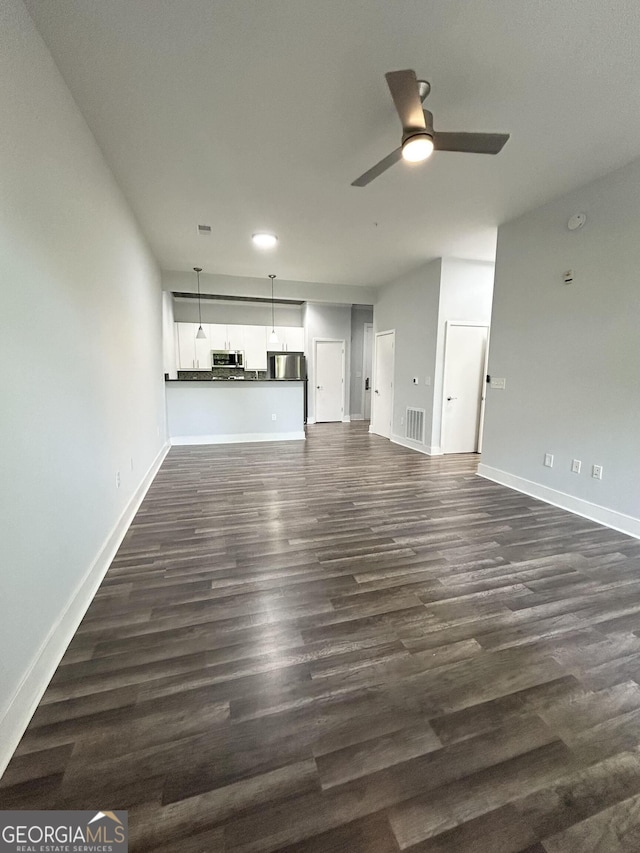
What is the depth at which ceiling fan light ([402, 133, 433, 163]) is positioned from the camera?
1834mm

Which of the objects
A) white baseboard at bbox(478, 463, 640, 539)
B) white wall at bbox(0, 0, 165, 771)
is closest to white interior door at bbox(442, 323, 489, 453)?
white baseboard at bbox(478, 463, 640, 539)

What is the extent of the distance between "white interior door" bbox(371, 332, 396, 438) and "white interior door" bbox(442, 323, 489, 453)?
1316mm

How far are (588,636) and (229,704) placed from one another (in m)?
1.71

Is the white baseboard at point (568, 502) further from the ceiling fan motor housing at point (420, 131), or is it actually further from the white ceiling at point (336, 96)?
the ceiling fan motor housing at point (420, 131)

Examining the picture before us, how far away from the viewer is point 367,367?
8672 mm

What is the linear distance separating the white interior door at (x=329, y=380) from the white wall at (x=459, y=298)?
3421 mm

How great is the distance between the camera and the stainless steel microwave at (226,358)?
7.39m

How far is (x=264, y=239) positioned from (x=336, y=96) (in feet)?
7.44

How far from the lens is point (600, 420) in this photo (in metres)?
2.91

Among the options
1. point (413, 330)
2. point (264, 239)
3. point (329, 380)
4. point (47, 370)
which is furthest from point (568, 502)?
point (329, 380)

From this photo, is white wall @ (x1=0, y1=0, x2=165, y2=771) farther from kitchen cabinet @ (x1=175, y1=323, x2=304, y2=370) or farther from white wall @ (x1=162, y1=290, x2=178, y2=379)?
kitchen cabinet @ (x1=175, y1=323, x2=304, y2=370)

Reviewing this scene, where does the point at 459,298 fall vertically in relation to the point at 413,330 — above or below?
above

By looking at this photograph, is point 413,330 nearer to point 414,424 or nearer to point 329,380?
point 414,424

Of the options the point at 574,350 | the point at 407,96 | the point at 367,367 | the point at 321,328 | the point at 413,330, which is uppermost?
the point at 407,96
